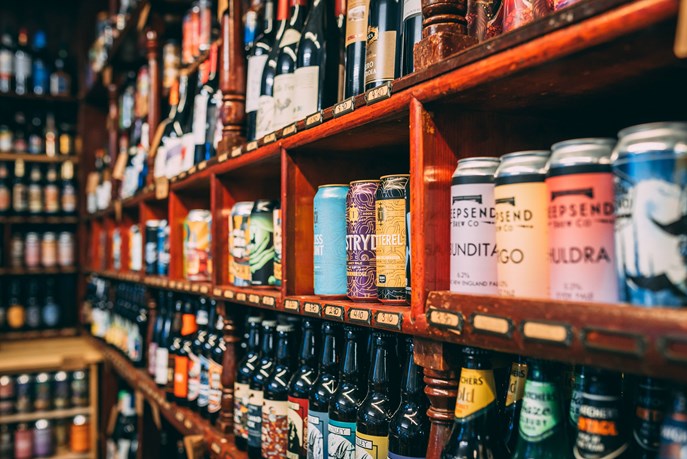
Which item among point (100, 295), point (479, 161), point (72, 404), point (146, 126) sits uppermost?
point (146, 126)

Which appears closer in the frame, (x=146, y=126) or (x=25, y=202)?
(x=146, y=126)

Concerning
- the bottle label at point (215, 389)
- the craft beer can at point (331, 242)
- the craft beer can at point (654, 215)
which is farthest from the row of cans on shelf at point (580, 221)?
the bottle label at point (215, 389)

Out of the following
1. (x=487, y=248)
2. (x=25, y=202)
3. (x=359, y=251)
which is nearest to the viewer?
(x=487, y=248)

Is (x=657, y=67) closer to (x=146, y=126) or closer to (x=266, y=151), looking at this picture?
(x=266, y=151)

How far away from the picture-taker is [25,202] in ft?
14.8

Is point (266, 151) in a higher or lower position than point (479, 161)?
higher

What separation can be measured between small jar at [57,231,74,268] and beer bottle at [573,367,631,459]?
15.1ft

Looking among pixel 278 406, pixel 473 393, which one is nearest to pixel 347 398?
pixel 278 406

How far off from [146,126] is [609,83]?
287 centimetres

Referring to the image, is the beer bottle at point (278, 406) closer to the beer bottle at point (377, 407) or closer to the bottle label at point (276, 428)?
the bottle label at point (276, 428)

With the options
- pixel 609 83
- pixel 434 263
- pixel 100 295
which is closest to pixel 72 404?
pixel 100 295

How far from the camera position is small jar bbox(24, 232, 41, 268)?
4512 millimetres

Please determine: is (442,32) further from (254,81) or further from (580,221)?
(254,81)

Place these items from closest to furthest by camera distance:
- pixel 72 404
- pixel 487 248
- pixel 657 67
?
pixel 657 67 → pixel 487 248 → pixel 72 404
